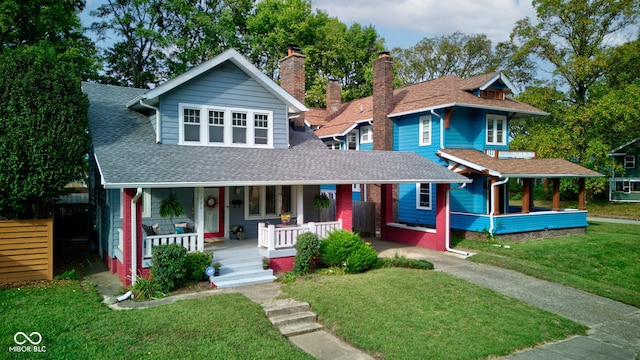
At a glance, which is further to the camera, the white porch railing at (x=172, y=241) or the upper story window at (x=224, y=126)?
the upper story window at (x=224, y=126)

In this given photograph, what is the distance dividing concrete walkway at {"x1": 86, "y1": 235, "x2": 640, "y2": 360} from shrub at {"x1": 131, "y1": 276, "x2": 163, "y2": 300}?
31cm

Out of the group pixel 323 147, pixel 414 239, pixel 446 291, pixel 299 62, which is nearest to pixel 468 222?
pixel 414 239

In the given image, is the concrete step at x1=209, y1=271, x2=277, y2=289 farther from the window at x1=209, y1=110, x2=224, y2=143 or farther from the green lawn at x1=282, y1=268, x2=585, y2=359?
the window at x1=209, y1=110, x2=224, y2=143

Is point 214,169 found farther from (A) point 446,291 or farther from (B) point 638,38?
(B) point 638,38

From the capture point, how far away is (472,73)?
50656 millimetres

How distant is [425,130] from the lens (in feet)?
68.6

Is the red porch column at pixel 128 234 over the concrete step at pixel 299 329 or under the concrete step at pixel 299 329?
over

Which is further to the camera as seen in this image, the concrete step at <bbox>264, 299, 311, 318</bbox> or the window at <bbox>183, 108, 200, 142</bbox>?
A: the window at <bbox>183, 108, 200, 142</bbox>

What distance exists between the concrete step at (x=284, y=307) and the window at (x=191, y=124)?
6.96m

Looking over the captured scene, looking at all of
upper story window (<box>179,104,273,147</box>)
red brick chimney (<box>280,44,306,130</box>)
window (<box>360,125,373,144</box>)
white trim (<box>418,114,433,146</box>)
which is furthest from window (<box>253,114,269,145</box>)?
window (<box>360,125,373,144</box>)

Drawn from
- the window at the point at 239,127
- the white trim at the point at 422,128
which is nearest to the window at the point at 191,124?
the window at the point at 239,127

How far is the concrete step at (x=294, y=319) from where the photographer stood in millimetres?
8270

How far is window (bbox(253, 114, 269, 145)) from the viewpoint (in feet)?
48.9

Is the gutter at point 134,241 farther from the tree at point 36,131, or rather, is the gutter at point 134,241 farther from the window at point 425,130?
the window at point 425,130
